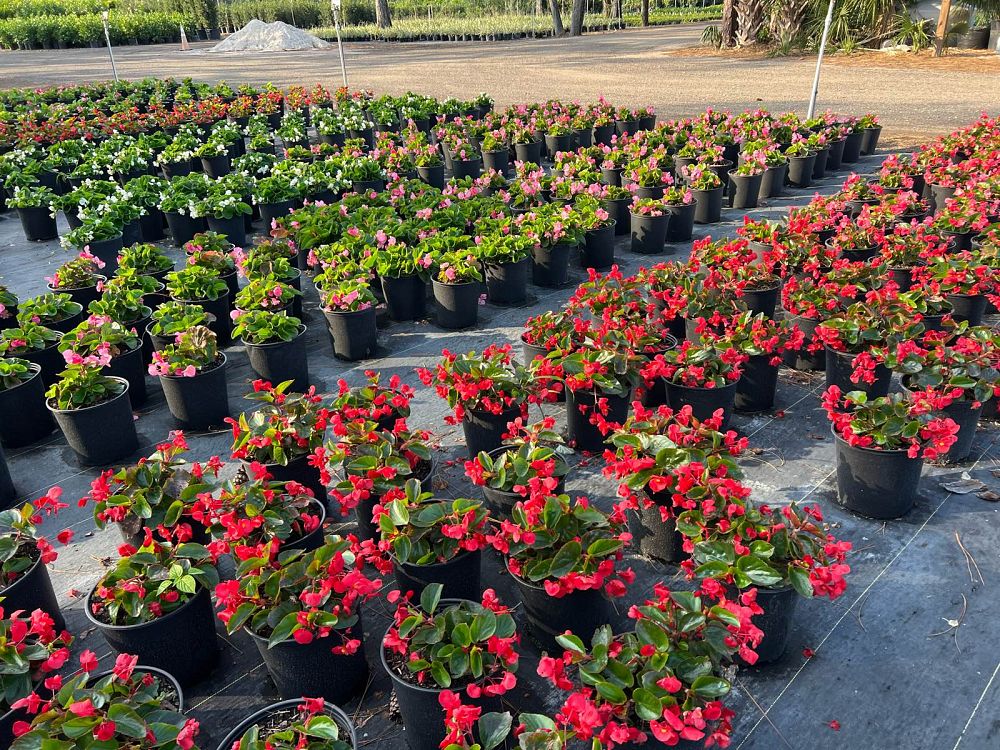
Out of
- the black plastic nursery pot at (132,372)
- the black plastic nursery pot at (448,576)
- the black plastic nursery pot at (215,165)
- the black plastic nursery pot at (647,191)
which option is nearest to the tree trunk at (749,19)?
the black plastic nursery pot at (647,191)

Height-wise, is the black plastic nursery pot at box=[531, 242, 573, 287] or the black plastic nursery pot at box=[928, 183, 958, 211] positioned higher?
the black plastic nursery pot at box=[928, 183, 958, 211]

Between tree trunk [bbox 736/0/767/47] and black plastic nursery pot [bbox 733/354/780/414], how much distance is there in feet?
66.2

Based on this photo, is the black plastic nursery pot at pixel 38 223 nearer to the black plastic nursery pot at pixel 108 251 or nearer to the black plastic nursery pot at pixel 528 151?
the black plastic nursery pot at pixel 108 251

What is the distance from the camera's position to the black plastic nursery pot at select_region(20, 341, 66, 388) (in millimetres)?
4758

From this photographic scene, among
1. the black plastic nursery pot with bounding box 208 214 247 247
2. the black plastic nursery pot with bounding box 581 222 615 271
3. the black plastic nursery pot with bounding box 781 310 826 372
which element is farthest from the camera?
Answer: the black plastic nursery pot with bounding box 208 214 247 247

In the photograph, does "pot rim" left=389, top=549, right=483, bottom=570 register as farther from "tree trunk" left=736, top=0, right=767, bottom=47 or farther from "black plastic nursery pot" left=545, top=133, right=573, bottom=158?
"tree trunk" left=736, top=0, right=767, bottom=47

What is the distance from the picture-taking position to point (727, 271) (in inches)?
208

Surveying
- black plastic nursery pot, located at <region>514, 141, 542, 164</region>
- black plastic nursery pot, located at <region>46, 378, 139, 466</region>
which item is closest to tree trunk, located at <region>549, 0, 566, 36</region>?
black plastic nursery pot, located at <region>514, 141, 542, 164</region>

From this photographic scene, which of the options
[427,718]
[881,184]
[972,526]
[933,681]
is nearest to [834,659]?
[933,681]

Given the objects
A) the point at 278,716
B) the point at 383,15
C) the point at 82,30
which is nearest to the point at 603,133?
the point at 278,716

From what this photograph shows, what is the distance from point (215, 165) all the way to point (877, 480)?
376 inches

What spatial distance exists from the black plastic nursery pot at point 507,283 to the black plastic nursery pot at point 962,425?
3.34 m

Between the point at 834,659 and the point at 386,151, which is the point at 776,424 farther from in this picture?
the point at 386,151

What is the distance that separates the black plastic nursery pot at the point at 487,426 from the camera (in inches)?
153
